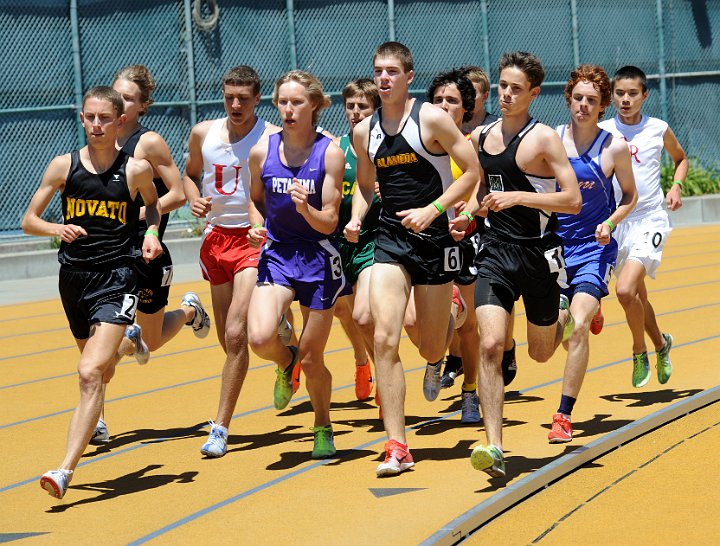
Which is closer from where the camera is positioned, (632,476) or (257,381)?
(632,476)

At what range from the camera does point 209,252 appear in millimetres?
8609

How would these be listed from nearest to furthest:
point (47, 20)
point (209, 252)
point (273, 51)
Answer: point (209, 252)
point (47, 20)
point (273, 51)

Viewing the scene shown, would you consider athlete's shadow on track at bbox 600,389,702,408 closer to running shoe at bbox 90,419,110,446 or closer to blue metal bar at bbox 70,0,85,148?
running shoe at bbox 90,419,110,446

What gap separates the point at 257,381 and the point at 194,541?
4.65 metres

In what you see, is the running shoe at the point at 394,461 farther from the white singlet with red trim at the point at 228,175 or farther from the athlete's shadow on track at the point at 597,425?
the white singlet with red trim at the point at 228,175

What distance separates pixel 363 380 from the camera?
9523 mm

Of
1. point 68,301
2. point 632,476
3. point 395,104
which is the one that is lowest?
point 632,476

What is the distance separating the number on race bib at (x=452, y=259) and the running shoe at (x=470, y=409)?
1365 mm

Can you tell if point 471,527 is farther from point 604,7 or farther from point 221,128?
point 604,7

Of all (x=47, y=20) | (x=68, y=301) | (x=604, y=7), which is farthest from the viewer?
(x=604, y=7)

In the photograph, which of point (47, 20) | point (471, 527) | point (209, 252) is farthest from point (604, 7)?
point (471, 527)

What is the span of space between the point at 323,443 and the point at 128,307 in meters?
1.44

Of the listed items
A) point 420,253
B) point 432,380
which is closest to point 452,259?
point 420,253

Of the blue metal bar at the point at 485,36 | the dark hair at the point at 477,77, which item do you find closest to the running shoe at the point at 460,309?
the dark hair at the point at 477,77
